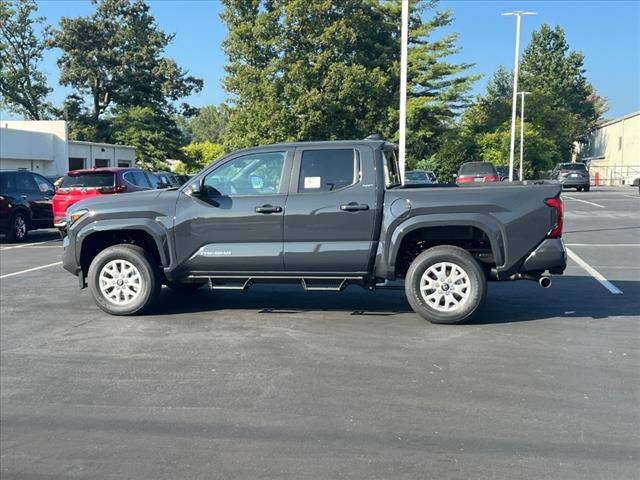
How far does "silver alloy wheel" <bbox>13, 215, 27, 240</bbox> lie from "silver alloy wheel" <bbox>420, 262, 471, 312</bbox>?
12.6 m

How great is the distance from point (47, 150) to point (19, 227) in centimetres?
2364

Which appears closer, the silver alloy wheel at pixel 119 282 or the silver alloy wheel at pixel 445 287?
the silver alloy wheel at pixel 445 287

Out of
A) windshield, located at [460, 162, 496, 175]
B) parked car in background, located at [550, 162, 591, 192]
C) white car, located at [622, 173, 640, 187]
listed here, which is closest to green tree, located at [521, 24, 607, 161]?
white car, located at [622, 173, 640, 187]

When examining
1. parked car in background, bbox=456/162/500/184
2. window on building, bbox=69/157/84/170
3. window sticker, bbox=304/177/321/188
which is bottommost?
window sticker, bbox=304/177/321/188

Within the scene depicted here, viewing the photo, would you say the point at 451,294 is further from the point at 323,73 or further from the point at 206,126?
the point at 206,126

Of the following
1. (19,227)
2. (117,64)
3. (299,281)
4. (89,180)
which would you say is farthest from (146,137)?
(299,281)

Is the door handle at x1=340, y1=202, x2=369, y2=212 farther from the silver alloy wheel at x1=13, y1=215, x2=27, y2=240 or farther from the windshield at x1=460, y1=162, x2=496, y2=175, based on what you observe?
the windshield at x1=460, y1=162, x2=496, y2=175

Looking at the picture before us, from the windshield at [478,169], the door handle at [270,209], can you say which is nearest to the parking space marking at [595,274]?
the door handle at [270,209]

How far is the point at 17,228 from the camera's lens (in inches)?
653

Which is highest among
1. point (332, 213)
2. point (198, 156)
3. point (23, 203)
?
point (198, 156)

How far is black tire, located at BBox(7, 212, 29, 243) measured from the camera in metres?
A: 16.4

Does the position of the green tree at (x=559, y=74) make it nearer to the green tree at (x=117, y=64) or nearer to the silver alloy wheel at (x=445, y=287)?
the green tree at (x=117, y=64)

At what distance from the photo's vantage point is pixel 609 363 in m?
5.94

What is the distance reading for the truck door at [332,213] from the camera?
7.34 metres
